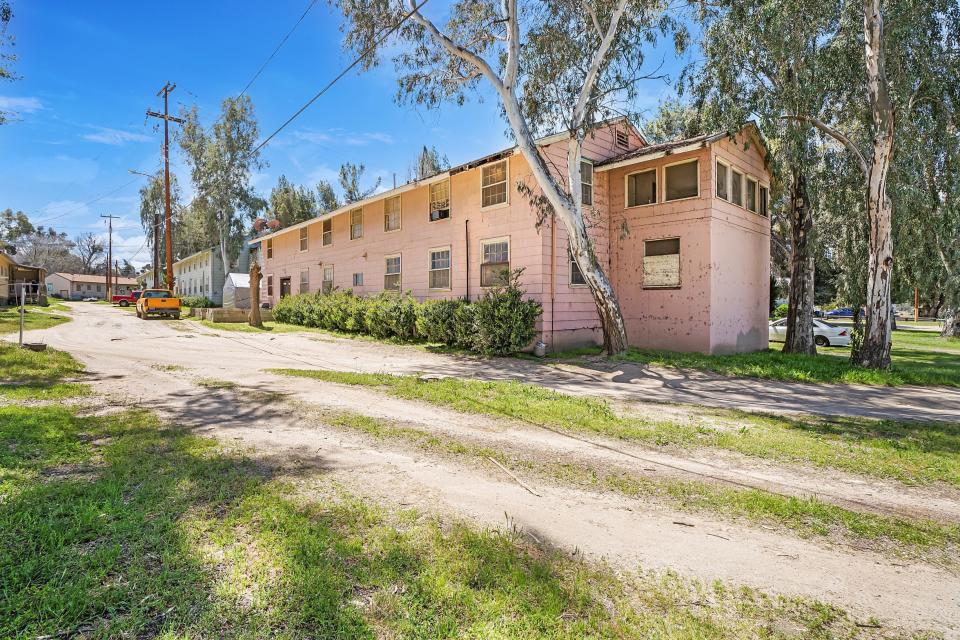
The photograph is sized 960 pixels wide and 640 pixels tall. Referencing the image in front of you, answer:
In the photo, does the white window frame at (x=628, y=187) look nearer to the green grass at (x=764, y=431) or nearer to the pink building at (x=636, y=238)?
the pink building at (x=636, y=238)

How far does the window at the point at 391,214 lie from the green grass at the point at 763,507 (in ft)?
51.7

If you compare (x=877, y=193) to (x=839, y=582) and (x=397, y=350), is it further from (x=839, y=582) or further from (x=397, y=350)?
(x=397, y=350)

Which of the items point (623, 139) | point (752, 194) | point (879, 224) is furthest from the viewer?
point (623, 139)

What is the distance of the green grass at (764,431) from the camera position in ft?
15.4

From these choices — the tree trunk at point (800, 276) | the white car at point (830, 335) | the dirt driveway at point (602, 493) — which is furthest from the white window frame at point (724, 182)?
the white car at point (830, 335)

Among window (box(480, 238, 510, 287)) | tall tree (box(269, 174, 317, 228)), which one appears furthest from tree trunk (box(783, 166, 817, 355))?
tall tree (box(269, 174, 317, 228))

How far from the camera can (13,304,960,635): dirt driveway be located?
108 inches

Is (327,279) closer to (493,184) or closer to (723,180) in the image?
(493,184)

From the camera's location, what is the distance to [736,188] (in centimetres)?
1482

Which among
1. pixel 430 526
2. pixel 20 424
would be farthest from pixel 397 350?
pixel 430 526

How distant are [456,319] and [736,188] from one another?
31.7 ft

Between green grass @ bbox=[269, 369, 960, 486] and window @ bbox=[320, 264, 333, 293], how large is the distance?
16.9 metres

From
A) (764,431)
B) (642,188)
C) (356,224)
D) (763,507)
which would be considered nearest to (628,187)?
(642,188)

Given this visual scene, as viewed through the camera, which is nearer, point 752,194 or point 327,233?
point 752,194
